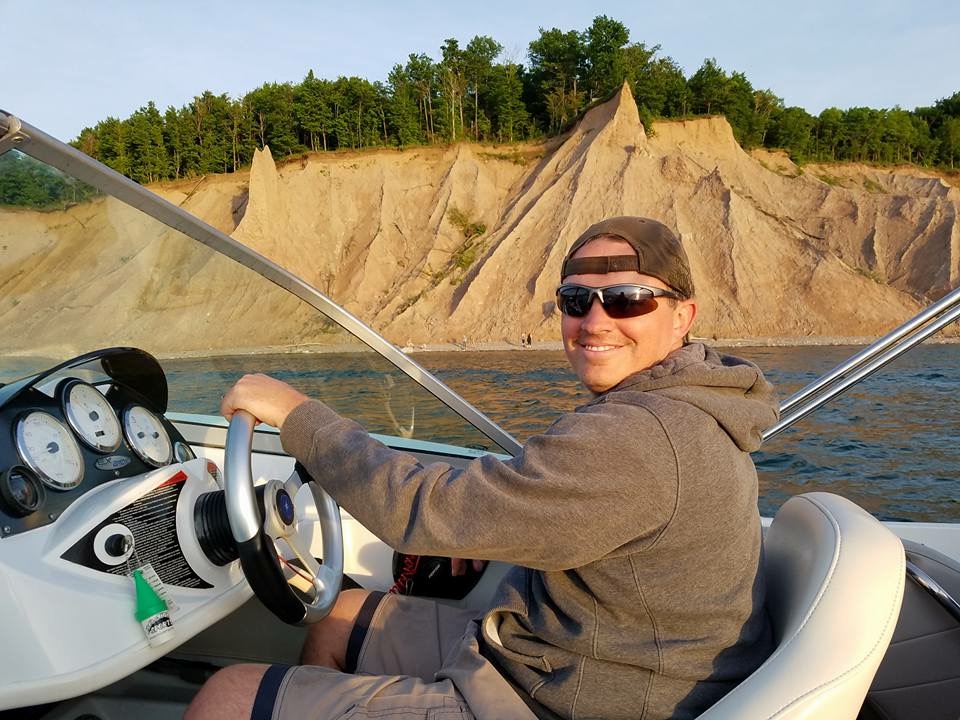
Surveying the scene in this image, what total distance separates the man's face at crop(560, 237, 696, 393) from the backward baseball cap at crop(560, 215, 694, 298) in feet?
0.03

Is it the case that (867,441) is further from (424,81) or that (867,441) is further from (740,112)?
(424,81)

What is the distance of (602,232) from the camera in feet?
4.65

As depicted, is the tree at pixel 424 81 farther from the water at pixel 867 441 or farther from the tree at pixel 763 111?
the water at pixel 867 441

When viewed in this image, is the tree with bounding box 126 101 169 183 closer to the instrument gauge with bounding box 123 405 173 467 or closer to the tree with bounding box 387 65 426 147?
the tree with bounding box 387 65 426 147

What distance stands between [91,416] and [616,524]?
3.94 feet

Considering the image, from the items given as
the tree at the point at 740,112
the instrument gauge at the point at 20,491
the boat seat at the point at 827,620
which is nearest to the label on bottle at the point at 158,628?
the instrument gauge at the point at 20,491

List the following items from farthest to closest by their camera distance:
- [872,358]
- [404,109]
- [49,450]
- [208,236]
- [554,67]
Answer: [554,67], [404,109], [872,358], [208,236], [49,450]

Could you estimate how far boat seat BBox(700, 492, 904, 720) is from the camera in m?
1.07

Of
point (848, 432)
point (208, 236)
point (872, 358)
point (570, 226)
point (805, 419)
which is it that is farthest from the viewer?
point (570, 226)

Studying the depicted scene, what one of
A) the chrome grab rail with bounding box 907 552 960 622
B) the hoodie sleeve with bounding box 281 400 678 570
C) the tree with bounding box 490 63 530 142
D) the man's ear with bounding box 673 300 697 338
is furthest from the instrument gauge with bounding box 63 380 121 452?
the tree with bounding box 490 63 530 142

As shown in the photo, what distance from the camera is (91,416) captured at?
5.38ft

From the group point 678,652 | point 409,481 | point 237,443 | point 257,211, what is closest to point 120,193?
point 237,443

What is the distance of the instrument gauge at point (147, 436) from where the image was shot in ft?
5.52

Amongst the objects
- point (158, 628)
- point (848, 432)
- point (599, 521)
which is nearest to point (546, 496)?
point (599, 521)
